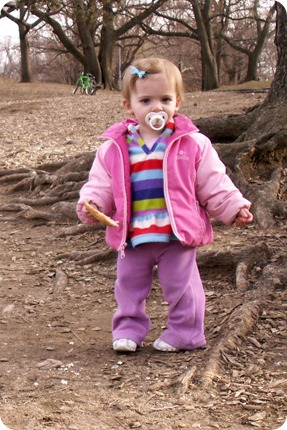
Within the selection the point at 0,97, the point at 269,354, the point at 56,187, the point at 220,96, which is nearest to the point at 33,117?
the point at 220,96

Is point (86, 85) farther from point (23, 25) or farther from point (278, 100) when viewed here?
point (278, 100)

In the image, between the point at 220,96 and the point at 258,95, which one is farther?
the point at 220,96

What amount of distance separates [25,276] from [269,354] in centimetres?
240

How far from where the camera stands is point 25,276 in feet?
17.0

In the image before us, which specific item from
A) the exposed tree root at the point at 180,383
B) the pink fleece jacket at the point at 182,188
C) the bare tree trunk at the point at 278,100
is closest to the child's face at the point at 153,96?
the pink fleece jacket at the point at 182,188

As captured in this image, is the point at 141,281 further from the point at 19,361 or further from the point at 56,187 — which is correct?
the point at 56,187

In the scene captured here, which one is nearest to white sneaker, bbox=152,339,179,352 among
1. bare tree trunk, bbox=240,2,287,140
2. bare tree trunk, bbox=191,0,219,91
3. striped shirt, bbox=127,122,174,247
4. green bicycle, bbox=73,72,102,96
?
striped shirt, bbox=127,122,174,247

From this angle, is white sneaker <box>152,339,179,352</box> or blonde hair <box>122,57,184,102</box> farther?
white sneaker <box>152,339,179,352</box>

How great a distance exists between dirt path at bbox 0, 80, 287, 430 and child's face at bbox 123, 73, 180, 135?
1.21 meters

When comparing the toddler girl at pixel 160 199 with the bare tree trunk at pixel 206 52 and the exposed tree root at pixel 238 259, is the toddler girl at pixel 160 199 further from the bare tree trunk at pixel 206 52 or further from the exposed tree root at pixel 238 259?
the bare tree trunk at pixel 206 52

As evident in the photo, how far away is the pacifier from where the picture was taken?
133 inches

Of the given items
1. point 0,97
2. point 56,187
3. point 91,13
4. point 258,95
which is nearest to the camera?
point 56,187

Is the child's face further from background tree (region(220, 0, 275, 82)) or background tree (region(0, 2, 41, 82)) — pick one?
background tree (region(220, 0, 275, 82))

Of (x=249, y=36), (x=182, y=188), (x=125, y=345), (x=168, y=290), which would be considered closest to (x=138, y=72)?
(x=182, y=188)
